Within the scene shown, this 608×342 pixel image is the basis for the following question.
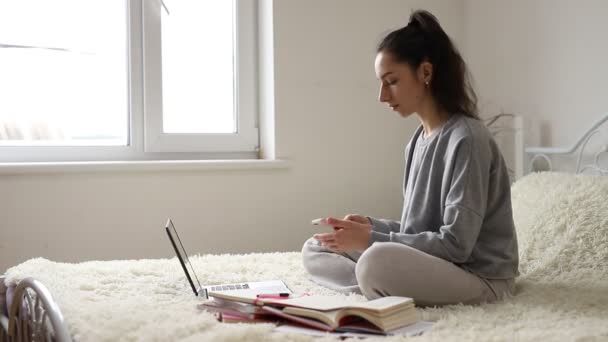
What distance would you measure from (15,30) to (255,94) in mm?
961

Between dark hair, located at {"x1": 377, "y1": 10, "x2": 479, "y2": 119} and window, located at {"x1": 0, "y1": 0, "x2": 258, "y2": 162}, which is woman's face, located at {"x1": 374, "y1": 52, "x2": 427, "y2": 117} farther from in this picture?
window, located at {"x1": 0, "y1": 0, "x2": 258, "y2": 162}

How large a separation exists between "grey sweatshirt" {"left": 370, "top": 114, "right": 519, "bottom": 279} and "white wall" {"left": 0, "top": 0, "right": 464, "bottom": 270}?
105cm

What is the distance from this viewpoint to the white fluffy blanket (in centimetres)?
123

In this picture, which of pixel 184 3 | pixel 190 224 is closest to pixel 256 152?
pixel 190 224

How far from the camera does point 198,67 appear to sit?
9.04 feet

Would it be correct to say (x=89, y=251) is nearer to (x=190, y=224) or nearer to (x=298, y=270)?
(x=190, y=224)

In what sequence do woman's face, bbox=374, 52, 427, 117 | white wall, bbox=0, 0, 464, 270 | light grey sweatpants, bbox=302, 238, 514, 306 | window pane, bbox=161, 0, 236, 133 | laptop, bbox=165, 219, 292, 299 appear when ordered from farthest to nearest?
window pane, bbox=161, 0, 236, 133 < white wall, bbox=0, 0, 464, 270 < woman's face, bbox=374, 52, 427, 117 < laptop, bbox=165, 219, 292, 299 < light grey sweatpants, bbox=302, 238, 514, 306

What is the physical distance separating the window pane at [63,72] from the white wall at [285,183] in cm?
25

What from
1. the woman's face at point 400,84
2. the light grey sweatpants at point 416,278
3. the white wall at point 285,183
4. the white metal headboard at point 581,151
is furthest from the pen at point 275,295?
the white metal headboard at point 581,151

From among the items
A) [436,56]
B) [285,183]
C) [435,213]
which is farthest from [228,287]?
[285,183]

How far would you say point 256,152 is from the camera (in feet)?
9.32

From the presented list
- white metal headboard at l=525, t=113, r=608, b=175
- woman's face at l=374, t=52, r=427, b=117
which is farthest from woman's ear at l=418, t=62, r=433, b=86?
white metal headboard at l=525, t=113, r=608, b=175

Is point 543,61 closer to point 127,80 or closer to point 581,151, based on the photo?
point 581,151

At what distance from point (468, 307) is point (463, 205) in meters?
0.23
